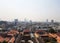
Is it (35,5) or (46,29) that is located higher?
(35,5)

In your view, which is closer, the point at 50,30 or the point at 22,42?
the point at 22,42

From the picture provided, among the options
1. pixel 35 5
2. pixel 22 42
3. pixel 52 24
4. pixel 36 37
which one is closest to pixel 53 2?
pixel 35 5

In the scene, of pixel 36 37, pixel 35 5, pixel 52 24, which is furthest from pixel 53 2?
pixel 36 37

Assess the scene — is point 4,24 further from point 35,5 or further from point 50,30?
point 50,30

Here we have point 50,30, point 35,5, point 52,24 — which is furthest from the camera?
point 52,24

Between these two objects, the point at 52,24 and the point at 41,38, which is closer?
the point at 41,38

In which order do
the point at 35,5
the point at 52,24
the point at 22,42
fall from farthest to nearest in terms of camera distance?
the point at 52,24 → the point at 35,5 → the point at 22,42

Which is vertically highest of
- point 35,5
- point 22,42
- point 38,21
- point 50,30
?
point 35,5

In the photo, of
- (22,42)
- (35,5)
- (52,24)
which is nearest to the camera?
(22,42)

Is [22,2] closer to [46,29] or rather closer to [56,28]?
[46,29]
